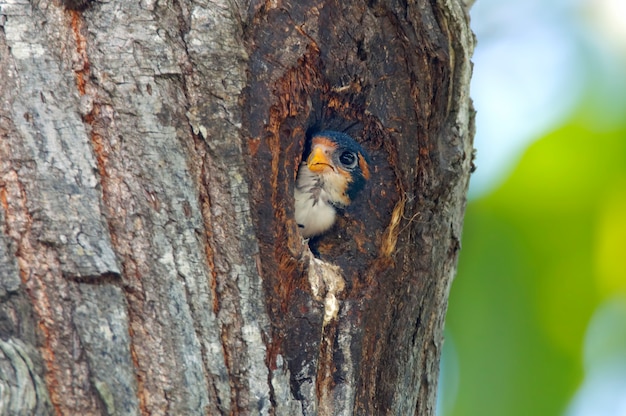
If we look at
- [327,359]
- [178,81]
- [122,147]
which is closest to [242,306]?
[327,359]

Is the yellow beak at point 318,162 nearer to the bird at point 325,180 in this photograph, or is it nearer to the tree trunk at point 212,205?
the bird at point 325,180

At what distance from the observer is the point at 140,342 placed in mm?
1951

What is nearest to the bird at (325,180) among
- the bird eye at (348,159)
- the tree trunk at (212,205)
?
the bird eye at (348,159)

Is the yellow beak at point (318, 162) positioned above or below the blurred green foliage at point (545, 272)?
above

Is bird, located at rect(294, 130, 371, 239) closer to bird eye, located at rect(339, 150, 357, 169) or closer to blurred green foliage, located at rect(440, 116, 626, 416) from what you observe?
bird eye, located at rect(339, 150, 357, 169)

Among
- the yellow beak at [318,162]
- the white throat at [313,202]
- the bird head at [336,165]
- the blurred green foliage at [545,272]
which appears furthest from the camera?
the yellow beak at [318,162]

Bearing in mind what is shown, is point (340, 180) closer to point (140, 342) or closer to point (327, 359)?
point (327, 359)

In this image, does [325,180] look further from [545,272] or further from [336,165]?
[545,272]

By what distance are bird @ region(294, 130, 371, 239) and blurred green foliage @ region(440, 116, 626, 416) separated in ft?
2.65

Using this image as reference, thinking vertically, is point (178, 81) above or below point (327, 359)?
above

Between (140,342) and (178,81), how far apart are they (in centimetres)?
82

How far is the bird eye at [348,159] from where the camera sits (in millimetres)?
3826

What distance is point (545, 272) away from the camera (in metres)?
3.13

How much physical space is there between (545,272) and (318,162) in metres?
1.45
